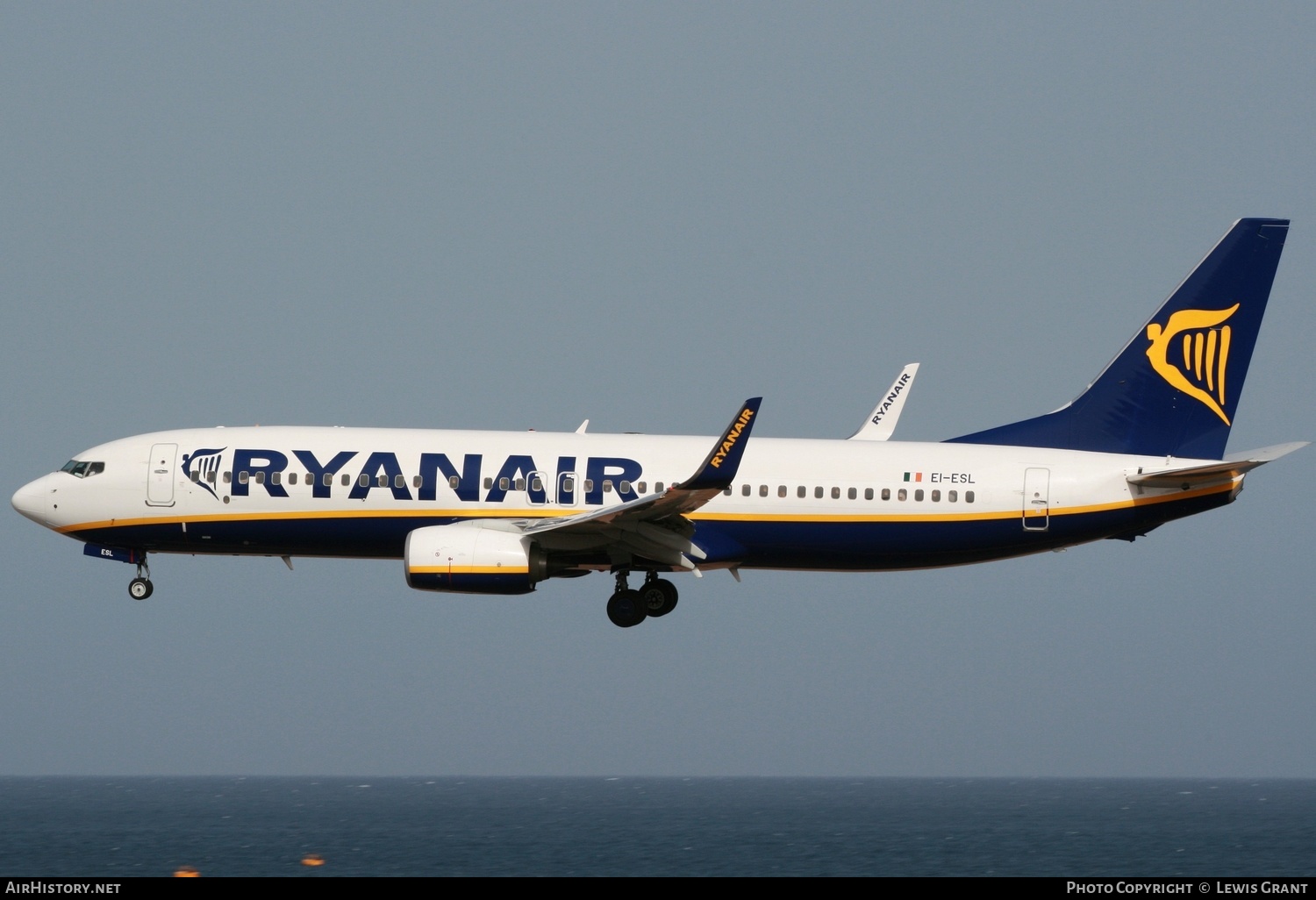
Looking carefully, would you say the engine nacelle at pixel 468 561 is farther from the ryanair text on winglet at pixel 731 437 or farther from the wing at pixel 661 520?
the ryanair text on winglet at pixel 731 437

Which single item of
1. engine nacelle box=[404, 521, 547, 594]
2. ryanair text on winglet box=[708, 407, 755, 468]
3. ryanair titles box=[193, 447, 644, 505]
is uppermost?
ryanair titles box=[193, 447, 644, 505]

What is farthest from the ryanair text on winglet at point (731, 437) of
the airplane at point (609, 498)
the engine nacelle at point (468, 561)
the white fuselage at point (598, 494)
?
the engine nacelle at point (468, 561)

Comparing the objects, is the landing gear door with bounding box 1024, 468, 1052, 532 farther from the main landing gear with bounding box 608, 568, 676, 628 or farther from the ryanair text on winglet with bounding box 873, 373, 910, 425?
the ryanair text on winglet with bounding box 873, 373, 910, 425

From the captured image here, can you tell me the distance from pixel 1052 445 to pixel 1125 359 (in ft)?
11.4

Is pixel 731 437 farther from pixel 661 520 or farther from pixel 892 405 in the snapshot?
pixel 892 405

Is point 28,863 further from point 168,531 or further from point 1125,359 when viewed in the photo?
point 1125,359

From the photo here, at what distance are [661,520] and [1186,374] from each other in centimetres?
1573

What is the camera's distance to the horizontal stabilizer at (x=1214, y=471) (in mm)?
40125

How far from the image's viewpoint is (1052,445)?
4428 cm

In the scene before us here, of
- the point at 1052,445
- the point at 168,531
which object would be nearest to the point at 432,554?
the point at 168,531

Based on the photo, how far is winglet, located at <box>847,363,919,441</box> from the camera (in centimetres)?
6191

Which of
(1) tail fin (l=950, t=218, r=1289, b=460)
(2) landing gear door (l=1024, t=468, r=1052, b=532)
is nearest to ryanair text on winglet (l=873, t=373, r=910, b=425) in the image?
(1) tail fin (l=950, t=218, r=1289, b=460)

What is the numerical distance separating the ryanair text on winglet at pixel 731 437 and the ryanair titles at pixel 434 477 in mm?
4761

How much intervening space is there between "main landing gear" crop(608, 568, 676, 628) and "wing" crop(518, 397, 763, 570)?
92cm
